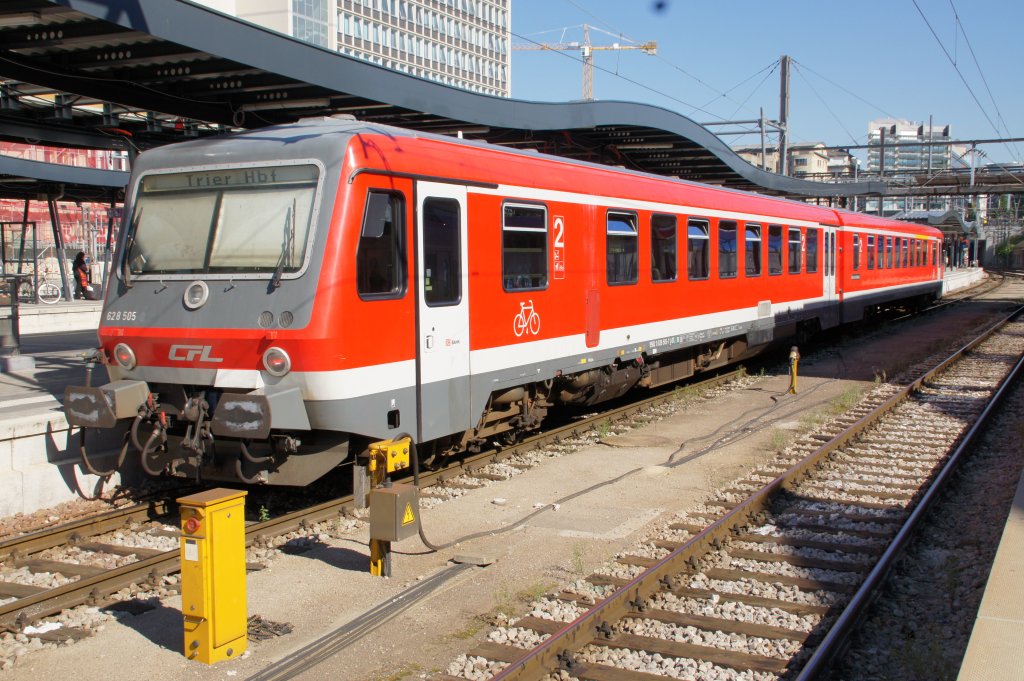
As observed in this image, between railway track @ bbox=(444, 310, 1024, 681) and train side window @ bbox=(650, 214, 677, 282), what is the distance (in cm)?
Result: 309

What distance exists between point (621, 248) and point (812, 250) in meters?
8.81

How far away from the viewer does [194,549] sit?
529 centimetres

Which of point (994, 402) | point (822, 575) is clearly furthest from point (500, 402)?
point (994, 402)

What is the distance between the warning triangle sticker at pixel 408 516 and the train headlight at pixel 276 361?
4.93ft

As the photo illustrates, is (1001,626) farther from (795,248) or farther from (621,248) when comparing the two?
(795,248)

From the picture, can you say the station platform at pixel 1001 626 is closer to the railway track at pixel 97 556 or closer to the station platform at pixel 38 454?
the railway track at pixel 97 556

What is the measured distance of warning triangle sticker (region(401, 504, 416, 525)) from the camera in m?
6.30

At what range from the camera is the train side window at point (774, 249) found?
1650 cm

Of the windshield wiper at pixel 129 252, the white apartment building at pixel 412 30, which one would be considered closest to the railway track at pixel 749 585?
the windshield wiper at pixel 129 252

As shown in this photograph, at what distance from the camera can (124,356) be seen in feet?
25.9

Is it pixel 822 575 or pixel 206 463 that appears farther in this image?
pixel 206 463

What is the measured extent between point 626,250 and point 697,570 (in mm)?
5720

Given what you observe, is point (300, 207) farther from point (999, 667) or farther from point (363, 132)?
point (999, 667)

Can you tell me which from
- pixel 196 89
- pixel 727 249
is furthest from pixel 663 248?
pixel 196 89
